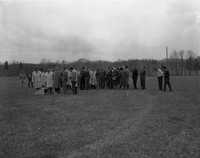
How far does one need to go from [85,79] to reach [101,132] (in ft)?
43.2

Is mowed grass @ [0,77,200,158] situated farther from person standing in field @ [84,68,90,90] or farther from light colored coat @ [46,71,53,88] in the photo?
person standing in field @ [84,68,90,90]

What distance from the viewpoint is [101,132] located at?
316 inches

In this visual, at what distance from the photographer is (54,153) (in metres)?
6.25

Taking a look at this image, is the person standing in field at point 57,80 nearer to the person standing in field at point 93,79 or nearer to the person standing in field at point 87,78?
the person standing in field at point 87,78

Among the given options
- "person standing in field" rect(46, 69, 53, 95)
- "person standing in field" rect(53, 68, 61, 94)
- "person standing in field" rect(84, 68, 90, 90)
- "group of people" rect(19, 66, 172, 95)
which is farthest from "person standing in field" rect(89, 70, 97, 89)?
"person standing in field" rect(46, 69, 53, 95)

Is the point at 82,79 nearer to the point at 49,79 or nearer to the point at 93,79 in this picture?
the point at 93,79

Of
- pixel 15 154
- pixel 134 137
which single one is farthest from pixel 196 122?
pixel 15 154

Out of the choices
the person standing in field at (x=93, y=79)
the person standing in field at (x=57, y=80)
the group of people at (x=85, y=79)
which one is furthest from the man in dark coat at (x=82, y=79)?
the person standing in field at (x=57, y=80)

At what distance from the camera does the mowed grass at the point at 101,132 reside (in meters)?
6.32

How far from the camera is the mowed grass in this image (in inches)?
249

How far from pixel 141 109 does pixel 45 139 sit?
582 cm

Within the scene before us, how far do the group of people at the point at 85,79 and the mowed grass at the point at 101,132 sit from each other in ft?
19.4

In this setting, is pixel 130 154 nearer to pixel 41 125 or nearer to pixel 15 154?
pixel 15 154

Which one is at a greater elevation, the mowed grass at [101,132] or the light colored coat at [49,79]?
the light colored coat at [49,79]
